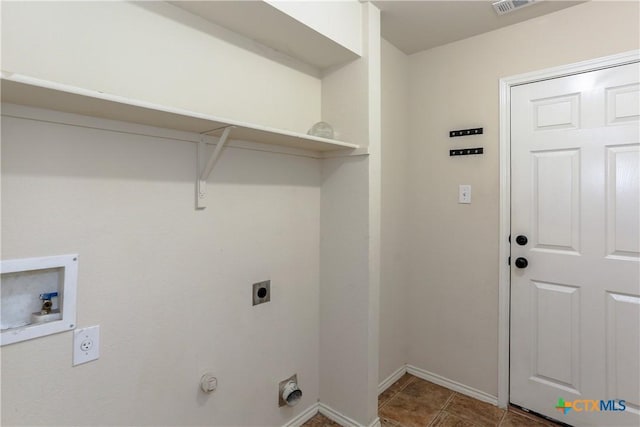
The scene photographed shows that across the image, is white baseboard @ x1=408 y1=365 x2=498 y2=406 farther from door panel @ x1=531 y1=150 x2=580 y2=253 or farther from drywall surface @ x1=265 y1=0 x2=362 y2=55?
drywall surface @ x1=265 y1=0 x2=362 y2=55

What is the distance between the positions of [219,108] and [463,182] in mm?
1664

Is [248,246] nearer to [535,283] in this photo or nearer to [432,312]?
[432,312]

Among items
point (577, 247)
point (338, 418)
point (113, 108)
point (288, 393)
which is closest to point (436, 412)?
point (338, 418)

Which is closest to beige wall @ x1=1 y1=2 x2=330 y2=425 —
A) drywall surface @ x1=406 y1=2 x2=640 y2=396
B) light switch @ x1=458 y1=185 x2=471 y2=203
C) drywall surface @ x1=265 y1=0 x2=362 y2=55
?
drywall surface @ x1=265 y1=0 x2=362 y2=55

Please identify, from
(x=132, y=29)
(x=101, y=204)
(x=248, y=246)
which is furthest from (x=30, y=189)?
(x=248, y=246)

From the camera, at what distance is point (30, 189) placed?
1005 mm

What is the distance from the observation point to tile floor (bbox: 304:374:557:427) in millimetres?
1891

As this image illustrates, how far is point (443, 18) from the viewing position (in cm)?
192

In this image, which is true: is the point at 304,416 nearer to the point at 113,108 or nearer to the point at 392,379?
the point at 392,379

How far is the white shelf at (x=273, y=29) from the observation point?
133 cm

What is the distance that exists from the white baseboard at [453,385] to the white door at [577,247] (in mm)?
155

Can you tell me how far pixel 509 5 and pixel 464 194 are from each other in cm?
113

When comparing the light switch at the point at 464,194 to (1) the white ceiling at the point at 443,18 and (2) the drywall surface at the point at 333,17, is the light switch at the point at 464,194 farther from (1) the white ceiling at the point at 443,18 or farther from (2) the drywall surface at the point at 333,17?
(2) the drywall surface at the point at 333,17

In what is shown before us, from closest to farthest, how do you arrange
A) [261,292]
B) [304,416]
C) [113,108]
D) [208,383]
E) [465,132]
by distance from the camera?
1. [113,108]
2. [208,383]
3. [261,292]
4. [304,416]
5. [465,132]
